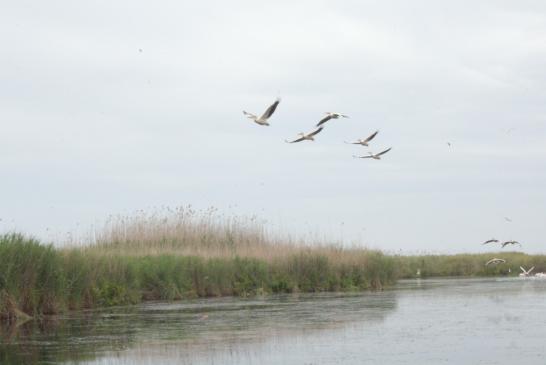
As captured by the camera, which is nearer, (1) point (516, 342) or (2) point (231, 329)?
(1) point (516, 342)

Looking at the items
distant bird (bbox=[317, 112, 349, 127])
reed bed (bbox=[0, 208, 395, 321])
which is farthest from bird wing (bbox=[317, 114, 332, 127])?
reed bed (bbox=[0, 208, 395, 321])

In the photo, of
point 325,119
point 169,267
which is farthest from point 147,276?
point 325,119

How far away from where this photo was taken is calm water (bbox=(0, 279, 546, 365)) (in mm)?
10180

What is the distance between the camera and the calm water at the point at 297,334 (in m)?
10.2

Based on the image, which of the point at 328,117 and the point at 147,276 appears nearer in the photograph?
the point at 328,117

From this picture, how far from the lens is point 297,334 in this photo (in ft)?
41.2

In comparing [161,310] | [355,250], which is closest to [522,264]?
[355,250]

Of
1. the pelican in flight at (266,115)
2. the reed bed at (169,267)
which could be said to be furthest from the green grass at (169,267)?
the pelican in flight at (266,115)

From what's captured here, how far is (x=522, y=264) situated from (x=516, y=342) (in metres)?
29.2

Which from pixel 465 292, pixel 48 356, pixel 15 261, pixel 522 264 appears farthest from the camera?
pixel 522 264

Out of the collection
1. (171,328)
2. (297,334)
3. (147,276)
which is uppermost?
(147,276)

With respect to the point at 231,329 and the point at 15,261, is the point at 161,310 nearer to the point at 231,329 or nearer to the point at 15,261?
the point at 15,261

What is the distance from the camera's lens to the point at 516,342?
10.9 meters

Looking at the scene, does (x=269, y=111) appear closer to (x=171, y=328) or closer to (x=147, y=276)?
(x=171, y=328)
